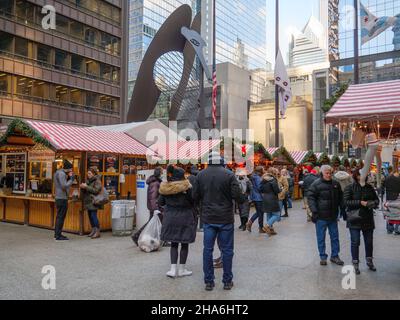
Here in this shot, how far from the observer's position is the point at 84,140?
11.6m

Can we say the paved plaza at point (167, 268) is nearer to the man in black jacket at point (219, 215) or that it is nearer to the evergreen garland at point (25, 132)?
the man in black jacket at point (219, 215)

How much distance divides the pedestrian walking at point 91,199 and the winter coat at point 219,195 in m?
5.05

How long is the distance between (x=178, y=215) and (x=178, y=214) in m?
0.02

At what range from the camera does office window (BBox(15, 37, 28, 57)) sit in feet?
109

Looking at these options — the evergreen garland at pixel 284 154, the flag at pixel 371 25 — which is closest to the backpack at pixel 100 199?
the flag at pixel 371 25

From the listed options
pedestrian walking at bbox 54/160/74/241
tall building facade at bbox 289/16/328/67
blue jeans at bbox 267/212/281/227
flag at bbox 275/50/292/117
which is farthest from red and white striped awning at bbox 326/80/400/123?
tall building facade at bbox 289/16/328/67

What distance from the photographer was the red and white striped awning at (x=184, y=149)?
16578mm

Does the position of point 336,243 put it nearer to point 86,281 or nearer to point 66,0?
point 86,281

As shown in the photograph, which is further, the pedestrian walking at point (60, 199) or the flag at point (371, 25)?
the flag at point (371, 25)

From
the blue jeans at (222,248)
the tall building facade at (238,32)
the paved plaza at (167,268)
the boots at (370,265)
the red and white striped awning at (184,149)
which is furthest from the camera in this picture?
the tall building facade at (238,32)

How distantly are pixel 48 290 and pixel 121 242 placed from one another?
3.82m

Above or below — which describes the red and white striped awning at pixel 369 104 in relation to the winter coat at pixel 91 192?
above

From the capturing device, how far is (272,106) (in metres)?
63.9
